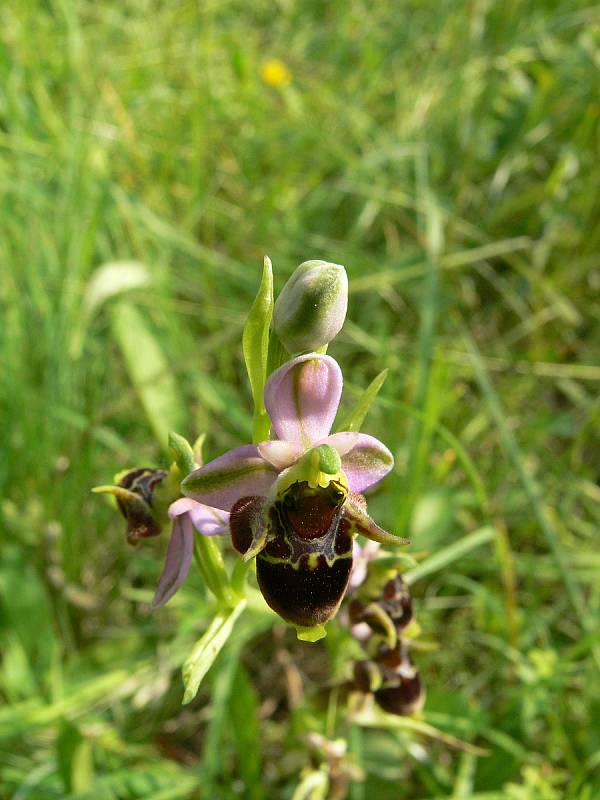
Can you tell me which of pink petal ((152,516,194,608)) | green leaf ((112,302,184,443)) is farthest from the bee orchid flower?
green leaf ((112,302,184,443))

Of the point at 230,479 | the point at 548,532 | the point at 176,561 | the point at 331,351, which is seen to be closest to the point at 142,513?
the point at 176,561

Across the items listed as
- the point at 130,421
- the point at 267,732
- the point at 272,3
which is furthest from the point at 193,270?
the point at 272,3

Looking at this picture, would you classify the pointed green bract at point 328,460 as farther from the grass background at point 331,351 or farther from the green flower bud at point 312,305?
the grass background at point 331,351

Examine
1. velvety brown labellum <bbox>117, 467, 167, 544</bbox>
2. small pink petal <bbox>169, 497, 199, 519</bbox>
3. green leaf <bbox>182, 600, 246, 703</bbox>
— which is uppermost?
small pink petal <bbox>169, 497, 199, 519</bbox>

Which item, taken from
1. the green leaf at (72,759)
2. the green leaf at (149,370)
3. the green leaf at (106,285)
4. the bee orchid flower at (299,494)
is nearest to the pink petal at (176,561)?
the bee orchid flower at (299,494)

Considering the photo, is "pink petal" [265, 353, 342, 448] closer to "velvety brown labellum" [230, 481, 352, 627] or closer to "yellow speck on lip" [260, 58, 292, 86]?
"velvety brown labellum" [230, 481, 352, 627]

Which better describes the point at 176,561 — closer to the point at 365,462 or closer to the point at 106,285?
the point at 365,462
